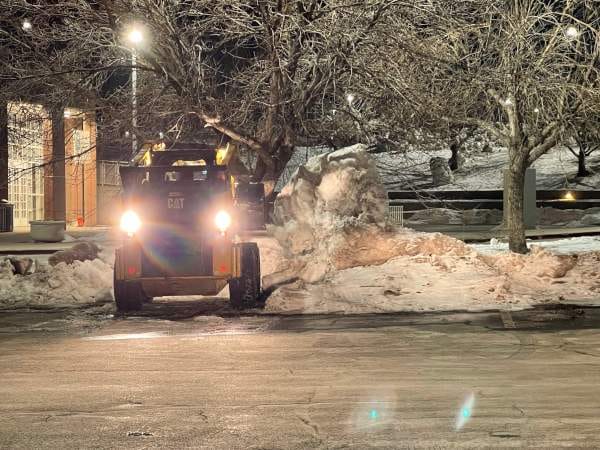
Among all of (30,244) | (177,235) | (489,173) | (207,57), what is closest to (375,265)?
(177,235)

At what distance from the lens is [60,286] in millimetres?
16266

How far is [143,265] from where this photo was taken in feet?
45.5

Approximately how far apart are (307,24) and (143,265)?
18.0 ft

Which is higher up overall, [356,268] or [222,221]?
[222,221]

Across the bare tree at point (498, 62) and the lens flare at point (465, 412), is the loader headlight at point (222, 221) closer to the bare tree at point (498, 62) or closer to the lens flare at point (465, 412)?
the bare tree at point (498, 62)

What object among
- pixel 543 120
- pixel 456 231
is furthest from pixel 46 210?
pixel 543 120

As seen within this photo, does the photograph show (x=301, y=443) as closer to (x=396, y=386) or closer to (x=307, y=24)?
(x=396, y=386)

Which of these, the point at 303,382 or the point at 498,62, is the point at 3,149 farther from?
the point at 303,382

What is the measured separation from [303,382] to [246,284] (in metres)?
6.10

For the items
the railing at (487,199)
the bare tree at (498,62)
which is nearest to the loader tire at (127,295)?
the bare tree at (498,62)

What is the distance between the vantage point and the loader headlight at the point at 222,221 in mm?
13797

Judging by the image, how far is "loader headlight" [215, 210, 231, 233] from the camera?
13.8m

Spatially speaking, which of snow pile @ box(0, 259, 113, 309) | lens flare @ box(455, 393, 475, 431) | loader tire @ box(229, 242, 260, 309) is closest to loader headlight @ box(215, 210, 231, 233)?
loader tire @ box(229, 242, 260, 309)

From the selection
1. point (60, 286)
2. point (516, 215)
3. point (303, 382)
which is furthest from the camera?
point (516, 215)
